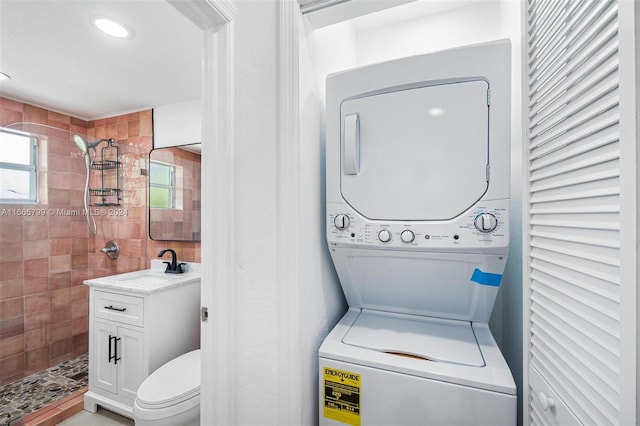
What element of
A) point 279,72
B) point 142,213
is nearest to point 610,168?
point 279,72

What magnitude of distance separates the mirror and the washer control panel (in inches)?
76.8

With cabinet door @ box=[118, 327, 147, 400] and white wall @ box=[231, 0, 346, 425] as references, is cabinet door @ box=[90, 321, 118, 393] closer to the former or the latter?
cabinet door @ box=[118, 327, 147, 400]

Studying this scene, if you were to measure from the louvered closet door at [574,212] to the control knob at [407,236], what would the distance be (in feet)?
1.09

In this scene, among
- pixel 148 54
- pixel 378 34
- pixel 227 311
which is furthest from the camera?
pixel 148 54

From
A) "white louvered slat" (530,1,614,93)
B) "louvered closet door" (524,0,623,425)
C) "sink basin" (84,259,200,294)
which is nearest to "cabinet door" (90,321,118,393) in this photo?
"sink basin" (84,259,200,294)

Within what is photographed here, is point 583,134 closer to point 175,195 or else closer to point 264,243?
point 264,243

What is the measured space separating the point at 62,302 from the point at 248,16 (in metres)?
2.93

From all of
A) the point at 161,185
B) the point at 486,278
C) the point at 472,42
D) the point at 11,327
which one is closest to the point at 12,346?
the point at 11,327

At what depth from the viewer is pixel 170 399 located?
A: 1.57m

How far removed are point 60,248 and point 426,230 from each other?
301 cm

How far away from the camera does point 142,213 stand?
9.25ft

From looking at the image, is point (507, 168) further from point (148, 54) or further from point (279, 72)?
point (148, 54)

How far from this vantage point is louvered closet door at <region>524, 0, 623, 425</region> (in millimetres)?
518

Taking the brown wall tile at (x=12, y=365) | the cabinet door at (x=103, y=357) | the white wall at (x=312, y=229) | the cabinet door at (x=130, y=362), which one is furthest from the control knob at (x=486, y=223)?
the brown wall tile at (x=12, y=365)
